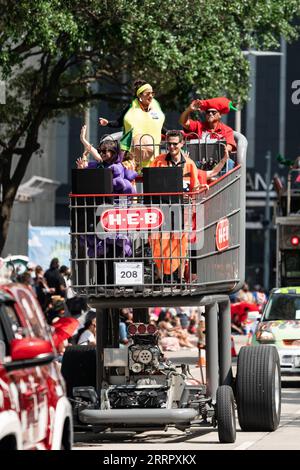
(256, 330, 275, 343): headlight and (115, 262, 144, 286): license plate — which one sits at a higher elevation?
(115, 262, 144, 286): license plate

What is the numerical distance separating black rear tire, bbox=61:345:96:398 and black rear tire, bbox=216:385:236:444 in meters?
1.81

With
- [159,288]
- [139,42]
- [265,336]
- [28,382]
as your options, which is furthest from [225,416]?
[139,42]

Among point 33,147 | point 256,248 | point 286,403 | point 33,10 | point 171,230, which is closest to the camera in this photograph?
point 171,230

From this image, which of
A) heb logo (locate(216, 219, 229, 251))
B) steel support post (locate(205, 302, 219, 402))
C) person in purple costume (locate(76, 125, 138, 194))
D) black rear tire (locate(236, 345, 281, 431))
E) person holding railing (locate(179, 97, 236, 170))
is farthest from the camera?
person holding railing (locate(179, 97, 236, 170))

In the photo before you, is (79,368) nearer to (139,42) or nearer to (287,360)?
(287,360)

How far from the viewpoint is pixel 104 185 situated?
1376 cm

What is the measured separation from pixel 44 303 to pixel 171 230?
59.5ft

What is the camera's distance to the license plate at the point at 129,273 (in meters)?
13.6

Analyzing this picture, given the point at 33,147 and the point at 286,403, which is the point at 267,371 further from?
the point at 33,147

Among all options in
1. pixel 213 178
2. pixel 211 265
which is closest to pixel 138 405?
pixel 211 265

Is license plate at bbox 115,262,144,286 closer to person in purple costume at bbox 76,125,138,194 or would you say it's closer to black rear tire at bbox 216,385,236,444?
person in purple costume at bbox 76,125,138,194

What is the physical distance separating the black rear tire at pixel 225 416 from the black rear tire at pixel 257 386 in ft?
2.27

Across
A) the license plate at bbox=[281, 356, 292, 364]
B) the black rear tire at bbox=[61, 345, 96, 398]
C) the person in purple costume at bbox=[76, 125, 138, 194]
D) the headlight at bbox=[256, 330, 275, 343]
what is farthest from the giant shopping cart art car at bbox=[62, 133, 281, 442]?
the headlight at bbox=[256, 330, 275, 343]

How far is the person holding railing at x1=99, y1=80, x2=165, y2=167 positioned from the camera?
14984mm
